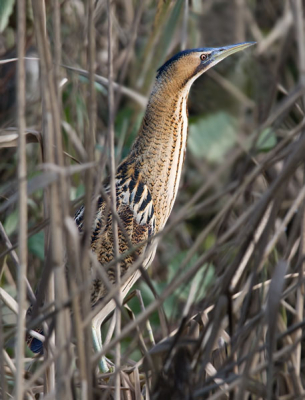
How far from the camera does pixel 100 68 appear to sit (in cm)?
289

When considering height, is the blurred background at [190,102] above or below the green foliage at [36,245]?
above

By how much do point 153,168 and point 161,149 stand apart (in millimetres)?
71

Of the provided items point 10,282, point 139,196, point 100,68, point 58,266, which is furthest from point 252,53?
point 58,266

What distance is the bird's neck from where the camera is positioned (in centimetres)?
192

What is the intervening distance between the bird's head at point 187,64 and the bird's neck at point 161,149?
4cm

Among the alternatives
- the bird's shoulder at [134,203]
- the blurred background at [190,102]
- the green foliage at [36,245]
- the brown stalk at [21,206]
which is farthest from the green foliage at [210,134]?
the brown stalk at [21,206]

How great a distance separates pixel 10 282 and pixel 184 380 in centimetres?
117

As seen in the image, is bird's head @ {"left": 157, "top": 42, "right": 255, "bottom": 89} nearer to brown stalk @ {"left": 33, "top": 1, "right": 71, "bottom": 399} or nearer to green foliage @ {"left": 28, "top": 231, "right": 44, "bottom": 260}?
green foliage @ {"left": 28, "top": 231, "right": 44, "bottom": 260}

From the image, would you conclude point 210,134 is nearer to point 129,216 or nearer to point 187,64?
point 187,64

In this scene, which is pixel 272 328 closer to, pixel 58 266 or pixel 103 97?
pixel 58 266

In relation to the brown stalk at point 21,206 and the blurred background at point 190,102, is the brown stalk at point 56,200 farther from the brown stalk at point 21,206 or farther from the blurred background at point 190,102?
the blurred background at point 190,102

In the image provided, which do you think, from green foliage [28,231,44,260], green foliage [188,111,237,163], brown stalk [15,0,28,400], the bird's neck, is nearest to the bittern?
the bird's neck

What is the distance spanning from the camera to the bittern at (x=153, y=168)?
1895 millimetres

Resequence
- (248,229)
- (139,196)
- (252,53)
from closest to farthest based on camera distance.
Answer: (248,229) → (139,196) → (252,53)
